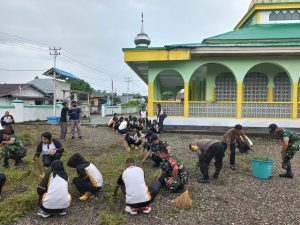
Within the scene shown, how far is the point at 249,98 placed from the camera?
13.1 m

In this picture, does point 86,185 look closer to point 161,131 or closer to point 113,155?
point 113,155

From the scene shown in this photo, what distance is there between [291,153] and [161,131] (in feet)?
22.4

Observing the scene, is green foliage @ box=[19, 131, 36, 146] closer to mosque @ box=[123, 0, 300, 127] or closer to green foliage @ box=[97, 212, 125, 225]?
mosque @ box=[123, 0, 300, 127]

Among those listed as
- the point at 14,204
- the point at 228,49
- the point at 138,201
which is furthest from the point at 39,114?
the point at 138,201

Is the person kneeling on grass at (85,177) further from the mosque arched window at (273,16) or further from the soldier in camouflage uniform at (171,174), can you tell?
the mosque arched window at (273,16)

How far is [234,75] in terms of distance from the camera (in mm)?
12125

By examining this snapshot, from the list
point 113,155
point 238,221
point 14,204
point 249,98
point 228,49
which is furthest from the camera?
point 249,98

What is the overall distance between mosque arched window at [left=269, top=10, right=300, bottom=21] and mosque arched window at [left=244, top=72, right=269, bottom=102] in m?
5.66

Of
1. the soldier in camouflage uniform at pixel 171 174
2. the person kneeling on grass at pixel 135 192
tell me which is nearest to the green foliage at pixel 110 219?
the person kneeling on grass at pixel 135 192

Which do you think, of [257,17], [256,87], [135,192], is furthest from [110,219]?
[257,17]

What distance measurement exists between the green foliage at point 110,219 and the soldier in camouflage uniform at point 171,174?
1.25 m

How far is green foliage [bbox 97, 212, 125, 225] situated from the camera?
3.59 m

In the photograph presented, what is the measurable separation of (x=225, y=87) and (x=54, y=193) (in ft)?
37.8

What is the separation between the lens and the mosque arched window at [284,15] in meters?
15.9
